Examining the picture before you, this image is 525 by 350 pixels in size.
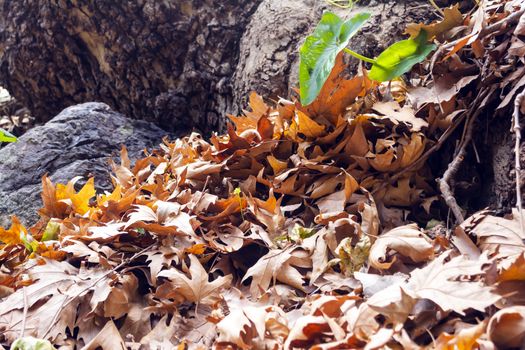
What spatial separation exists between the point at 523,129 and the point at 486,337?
647 mm

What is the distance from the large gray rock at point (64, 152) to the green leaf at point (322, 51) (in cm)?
109

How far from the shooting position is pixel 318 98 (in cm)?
144

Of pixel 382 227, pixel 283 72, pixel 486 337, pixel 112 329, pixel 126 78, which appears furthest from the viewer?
pixel 126 78

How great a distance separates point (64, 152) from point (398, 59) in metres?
1.50

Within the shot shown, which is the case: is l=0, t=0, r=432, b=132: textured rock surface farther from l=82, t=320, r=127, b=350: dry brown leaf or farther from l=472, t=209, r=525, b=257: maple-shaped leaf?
l=82, t=320, r=127, b=350: dry brown leaf

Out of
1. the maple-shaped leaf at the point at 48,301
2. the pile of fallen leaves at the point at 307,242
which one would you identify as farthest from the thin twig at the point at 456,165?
the maple-shaped leaf at the point at 48,301

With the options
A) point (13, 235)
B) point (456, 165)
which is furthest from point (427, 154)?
point (13, 235)

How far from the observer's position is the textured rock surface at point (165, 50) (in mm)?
2176

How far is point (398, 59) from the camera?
138 centimetres

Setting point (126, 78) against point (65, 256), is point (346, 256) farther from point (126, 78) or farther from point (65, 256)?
point (126, 78)

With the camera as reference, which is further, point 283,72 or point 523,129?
A: point 283,72

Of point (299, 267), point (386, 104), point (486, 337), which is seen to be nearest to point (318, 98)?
point (386, 104)

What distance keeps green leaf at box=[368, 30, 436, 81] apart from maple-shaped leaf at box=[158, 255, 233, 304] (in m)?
0.72

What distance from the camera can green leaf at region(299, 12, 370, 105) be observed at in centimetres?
131
